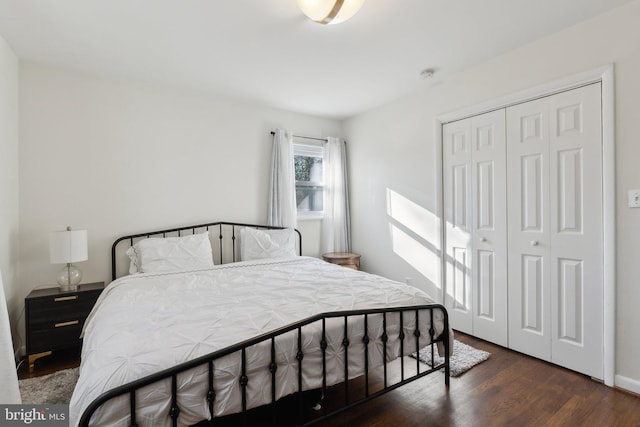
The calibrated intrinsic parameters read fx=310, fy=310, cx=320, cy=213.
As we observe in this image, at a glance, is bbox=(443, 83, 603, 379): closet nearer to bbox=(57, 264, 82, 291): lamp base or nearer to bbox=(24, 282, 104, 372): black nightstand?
bbox=(24, 282, 104, 372): black nightstand

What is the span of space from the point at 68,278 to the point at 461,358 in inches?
132

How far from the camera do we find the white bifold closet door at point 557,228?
222 cm

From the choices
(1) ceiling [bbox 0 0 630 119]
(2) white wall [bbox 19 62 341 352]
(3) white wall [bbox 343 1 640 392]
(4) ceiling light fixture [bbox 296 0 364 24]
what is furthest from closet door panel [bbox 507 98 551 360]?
(2) white wall [bbox 19 62 341 352]

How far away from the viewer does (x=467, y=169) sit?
3.03m

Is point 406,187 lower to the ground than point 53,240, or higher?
higher

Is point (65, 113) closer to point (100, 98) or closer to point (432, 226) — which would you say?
point (100, 98)

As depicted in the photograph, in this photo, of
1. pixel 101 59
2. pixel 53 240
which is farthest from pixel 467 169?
pixel 53 240

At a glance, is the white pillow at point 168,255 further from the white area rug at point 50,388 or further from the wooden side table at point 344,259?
the wooden side table at point 344,259

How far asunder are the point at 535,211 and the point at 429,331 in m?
1.42

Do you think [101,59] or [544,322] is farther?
[101,59]

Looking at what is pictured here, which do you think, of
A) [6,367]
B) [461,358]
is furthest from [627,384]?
[6,367]

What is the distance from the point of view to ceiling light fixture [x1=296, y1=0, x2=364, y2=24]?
1775 millimetres

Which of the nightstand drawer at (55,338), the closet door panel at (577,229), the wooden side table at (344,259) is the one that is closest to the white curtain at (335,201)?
the wooden side table at (344,259)

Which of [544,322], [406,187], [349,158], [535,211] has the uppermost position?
[349,158]
